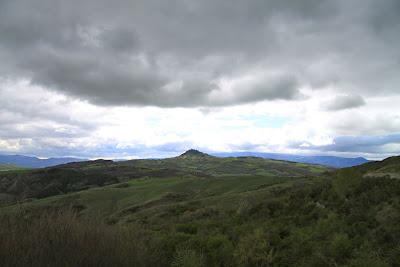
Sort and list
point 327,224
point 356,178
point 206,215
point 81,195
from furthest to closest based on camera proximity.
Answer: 1. point 81,195
2. point 206,215
3. point 356,178
4. point 327,224

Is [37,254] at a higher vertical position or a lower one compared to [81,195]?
higher

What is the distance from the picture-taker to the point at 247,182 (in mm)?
54281

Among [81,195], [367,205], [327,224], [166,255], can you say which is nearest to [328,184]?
[367,205]

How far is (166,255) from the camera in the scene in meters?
12.4

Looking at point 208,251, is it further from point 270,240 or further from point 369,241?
point 369,241

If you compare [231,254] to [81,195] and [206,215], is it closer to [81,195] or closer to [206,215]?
[206,215]

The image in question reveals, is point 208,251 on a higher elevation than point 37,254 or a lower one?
lower

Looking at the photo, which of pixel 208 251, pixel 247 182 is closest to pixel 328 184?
pixel 208 251

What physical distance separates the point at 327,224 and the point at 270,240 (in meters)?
2.64

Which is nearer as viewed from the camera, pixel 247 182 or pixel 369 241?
pixel 369 241

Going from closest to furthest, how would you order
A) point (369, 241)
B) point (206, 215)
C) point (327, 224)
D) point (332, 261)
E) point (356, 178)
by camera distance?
point (332, 261) → point (369, 241) → point (327, 224) → point (356, 178) → point (206, 215)

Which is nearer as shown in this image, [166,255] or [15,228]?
[15,228]

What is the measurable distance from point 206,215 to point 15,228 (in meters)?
17.3

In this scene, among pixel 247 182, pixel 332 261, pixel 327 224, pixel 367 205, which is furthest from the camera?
pixel 247 182
